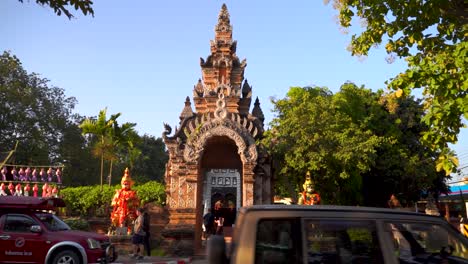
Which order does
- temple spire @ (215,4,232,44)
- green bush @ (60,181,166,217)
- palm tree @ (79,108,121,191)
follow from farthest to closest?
1. palm tree @ (79,108,121,191)
2. temple spire @ (215,4,232,44)
3. green bush @ (60,181,166,217)

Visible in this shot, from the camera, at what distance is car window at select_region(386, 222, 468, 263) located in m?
3.41

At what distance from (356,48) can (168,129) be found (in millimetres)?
11348

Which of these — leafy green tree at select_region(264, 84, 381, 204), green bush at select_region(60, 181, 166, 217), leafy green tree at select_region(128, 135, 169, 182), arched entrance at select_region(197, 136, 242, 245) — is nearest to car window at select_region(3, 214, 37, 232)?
arched entrance at select_region(197, 136, 242, 245)

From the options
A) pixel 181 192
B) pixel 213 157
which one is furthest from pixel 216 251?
pixel 213 157

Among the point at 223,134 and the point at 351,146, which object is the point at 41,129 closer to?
the point at 223,134

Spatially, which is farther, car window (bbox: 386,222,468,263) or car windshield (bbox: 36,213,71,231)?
car windshield (bbox: 36,213,71,231)

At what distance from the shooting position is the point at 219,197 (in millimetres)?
31156

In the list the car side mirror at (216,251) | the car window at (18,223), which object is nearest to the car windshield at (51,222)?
the car window at (18,223)

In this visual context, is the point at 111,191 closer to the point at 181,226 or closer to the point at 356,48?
the point at 181,226

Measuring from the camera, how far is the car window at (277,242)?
10.5 feet

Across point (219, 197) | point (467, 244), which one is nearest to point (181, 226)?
point (467, 244)

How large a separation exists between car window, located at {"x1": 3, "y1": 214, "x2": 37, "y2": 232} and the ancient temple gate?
6.67 m

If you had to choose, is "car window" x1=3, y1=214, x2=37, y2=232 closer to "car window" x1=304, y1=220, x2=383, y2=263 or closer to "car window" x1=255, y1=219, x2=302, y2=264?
"car window" x1=255, y1=219, x2=302, y2=264

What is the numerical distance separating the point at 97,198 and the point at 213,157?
7649mm
